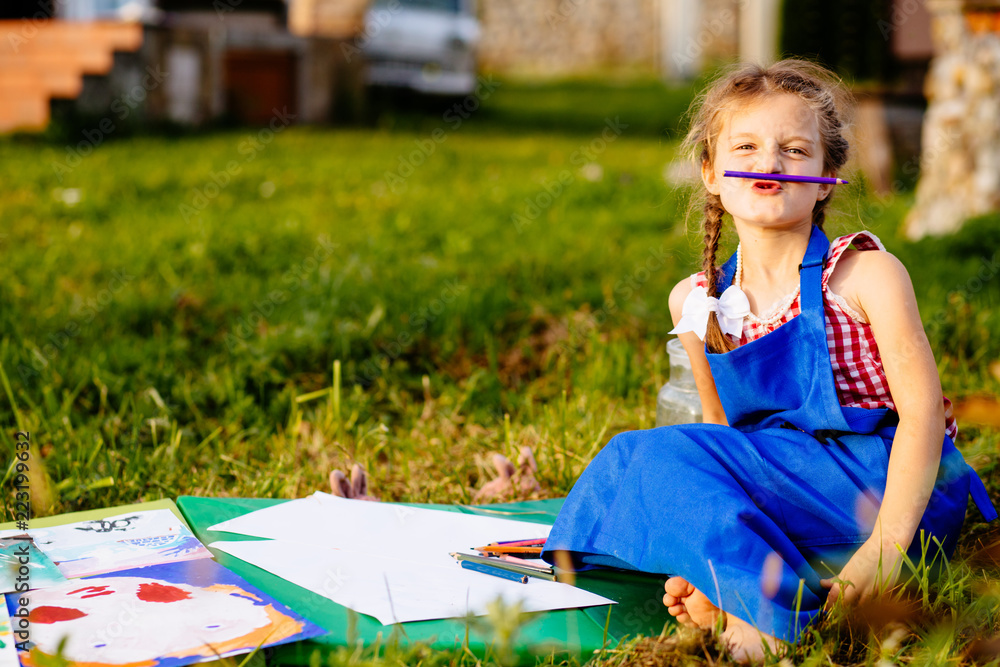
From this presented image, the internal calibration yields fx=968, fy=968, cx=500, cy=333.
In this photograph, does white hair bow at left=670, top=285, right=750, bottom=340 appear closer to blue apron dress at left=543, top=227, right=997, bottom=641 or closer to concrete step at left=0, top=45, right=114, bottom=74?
blue apron dress at left=543, top=227, right=997, bottom=641

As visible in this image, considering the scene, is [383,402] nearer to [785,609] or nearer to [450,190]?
[785,609]

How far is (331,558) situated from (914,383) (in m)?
1.09

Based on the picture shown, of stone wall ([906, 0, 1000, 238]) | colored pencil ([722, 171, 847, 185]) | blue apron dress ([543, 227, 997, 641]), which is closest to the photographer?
blue apron dress ([543, 227, 997, 641])

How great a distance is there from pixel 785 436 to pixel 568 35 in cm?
1894

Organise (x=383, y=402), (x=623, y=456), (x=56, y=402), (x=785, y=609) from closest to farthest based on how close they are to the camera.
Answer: (x=785, y=609) → (x=623, y=456) → (x=56, y=402) → (x=383, y=402)

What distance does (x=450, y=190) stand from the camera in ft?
18.5

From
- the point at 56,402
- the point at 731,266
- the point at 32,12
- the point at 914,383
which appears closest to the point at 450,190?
the point at 56,402

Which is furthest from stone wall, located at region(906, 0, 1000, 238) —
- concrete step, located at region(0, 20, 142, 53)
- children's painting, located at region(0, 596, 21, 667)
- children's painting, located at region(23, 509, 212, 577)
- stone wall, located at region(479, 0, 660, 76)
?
stone wall, located at region(479, 0, 660, 76)

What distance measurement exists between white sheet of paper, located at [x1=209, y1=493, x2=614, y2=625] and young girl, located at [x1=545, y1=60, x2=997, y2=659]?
163mm

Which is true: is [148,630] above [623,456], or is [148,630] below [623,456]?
below

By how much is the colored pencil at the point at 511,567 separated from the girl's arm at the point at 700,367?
1.41ft

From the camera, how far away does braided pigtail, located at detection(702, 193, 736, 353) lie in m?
1.78

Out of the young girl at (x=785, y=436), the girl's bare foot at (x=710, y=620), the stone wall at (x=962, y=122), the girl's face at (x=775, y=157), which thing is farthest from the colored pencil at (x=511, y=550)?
the stone wall at (x=962, y=122)

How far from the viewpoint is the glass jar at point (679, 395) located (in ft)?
7.54
